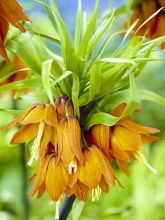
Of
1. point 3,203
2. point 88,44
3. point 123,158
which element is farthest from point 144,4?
point 3,203

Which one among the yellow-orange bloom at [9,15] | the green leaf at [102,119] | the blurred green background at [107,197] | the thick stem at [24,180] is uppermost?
the yellow-orange bloom at [9,15]

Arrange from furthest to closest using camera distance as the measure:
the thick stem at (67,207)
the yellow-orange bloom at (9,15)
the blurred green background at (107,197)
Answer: the blurred green background at (107,197) → the thick stem at (67,207) → the yellow-orange bloom at (9,15)

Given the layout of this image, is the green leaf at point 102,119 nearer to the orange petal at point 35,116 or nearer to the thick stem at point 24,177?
the orange petal at point 35,116

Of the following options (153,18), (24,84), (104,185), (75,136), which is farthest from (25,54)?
(153,18)

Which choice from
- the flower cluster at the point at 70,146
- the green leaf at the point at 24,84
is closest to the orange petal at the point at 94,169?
the flower cluster at the point at 70,146

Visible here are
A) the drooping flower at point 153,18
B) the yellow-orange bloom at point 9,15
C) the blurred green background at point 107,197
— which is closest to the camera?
the yellow-orange bloom at point 9,15

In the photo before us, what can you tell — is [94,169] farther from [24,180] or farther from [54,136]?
[24,180]

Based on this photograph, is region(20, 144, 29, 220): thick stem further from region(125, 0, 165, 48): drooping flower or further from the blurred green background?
region(125, 0, 165, 48): drooping flower
